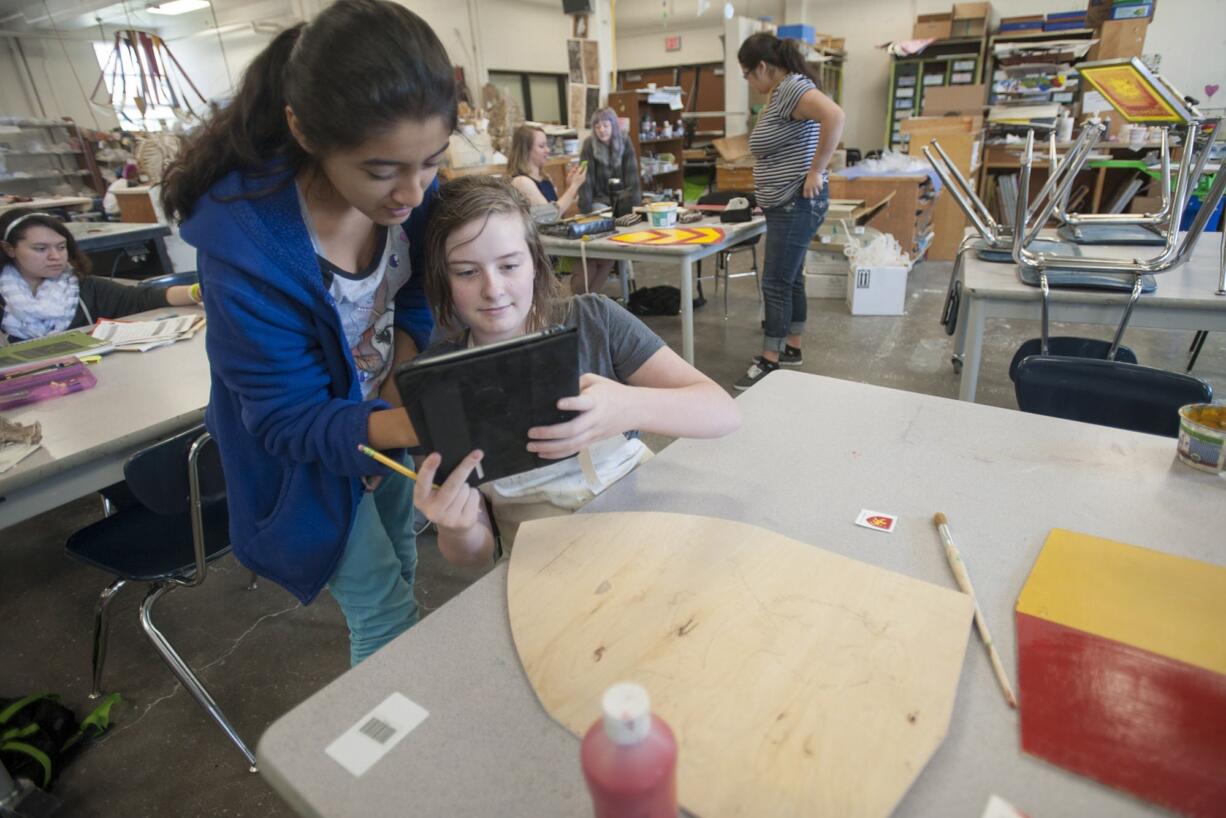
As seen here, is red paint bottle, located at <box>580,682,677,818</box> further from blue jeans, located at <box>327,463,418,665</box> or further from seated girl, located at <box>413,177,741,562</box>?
blue jeans, located at <box>327,463,418,665</box>

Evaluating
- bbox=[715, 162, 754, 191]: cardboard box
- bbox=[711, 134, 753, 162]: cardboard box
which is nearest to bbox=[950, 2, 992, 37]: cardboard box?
bbox=[711, 134, 753, 162]: cardboard box

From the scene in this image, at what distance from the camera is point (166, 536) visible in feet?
4.90

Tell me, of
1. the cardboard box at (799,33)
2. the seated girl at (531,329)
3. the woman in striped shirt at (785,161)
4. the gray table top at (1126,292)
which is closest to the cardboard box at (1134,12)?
the cardboard box at (799,33)

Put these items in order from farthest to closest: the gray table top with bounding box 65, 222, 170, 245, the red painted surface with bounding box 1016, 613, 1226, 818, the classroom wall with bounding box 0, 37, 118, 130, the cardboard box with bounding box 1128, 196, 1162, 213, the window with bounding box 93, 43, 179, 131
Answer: the classroom wall with bounding box 0, 37, 118, 130
the window with bounding box 93, 43, 179, 131
the cardboard box with bounding box 1128, 196, 1162, 213
the gray table top with bounding box 65, 222, 170, 245
the red painted surface with bounding box 1016, 613, 1226, 818

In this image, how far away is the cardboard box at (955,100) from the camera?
604 centimetres

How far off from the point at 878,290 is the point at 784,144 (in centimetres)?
133

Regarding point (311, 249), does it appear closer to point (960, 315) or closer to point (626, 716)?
point (626, 716)

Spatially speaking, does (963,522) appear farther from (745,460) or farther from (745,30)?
(745,30)

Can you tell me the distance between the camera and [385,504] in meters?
1.18

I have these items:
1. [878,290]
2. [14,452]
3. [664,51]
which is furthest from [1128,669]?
[664,51]

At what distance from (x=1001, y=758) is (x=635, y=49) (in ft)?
32.8

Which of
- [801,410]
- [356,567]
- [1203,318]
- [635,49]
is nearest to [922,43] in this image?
[635,49]

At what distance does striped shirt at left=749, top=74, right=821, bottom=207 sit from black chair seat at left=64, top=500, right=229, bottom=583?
247 centimetres

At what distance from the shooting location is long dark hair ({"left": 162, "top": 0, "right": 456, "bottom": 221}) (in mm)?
672
